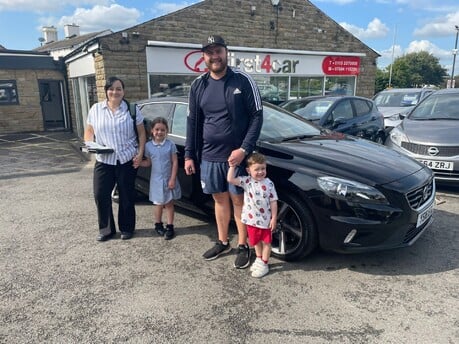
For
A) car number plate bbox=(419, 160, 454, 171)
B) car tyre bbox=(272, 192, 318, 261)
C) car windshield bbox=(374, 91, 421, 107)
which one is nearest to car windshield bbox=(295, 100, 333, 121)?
car number plate bbox=(419, 160, 454, 171)

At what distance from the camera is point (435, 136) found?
5160 millimetres

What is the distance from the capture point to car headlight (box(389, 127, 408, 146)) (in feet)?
18.0

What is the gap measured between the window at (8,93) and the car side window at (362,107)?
1241 cm

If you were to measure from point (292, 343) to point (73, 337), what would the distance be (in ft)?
4.60

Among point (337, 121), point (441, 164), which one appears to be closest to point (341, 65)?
point (337, 121)

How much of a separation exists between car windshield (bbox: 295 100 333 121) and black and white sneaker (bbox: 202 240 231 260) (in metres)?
3.53

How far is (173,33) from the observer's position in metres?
10.4

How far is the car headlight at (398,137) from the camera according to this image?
5479 millimetres

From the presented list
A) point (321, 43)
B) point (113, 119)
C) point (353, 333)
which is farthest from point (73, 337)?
point (321, 43)

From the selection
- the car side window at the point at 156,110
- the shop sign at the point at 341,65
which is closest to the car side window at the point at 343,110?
the car side window at the point at 156,110

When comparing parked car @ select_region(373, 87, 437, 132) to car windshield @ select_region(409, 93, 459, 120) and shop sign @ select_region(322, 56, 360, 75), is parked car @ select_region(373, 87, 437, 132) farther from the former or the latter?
car windshield @ select_region(409, 93, 459, 120)

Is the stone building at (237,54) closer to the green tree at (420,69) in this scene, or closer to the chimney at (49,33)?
the chimney at (49,33)

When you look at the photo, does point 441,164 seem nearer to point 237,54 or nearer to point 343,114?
point 343,114

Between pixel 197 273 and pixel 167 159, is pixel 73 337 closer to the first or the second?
pixel 197 273
